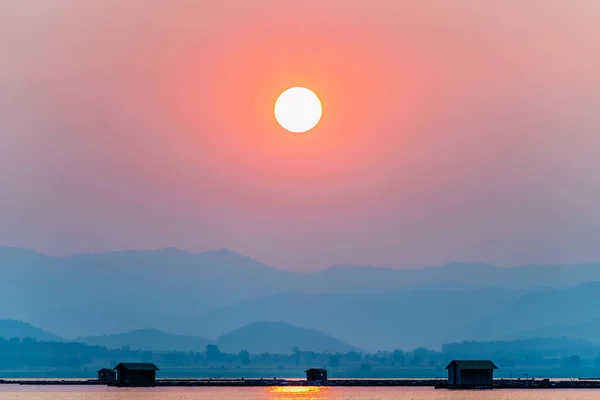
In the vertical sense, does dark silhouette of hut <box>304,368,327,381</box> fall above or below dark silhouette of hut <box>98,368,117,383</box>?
above

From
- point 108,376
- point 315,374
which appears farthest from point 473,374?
point 108,376

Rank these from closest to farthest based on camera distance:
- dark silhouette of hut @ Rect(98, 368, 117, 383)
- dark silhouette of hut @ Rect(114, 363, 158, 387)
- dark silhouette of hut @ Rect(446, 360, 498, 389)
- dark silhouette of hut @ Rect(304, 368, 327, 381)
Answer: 1. dark silhouette of hut @ Rect(446, 360, 498, 389)
2. dark silhouette of hut @ Rect(114, 363, 158, 387)
3. dark silhouette of hut @ Rect(304, 368, 327, 381)
4. dark silhouette of hut @ Rect(98, 368, 117, 383)

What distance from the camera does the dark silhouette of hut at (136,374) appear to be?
154375mm

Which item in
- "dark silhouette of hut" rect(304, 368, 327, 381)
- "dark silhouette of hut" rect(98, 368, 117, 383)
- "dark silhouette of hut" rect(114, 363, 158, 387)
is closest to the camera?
"dark silhouette of hut" rect(114, 363, 158, 387)

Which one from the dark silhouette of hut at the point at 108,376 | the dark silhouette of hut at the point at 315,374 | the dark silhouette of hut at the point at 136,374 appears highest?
the dark silhouette of hut at the point at 315,374

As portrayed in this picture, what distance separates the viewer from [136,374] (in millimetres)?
155625

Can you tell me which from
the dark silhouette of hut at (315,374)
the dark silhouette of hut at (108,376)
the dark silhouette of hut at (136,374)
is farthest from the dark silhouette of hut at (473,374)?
the dark silhouette of hut at (108,376)

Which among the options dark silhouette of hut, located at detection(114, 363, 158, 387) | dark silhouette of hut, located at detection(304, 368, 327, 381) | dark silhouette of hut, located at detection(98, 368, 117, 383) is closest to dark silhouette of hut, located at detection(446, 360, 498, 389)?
dark silhouette of hut, located at detection(304, 368, 327, 381)

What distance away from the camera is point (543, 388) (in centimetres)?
17400

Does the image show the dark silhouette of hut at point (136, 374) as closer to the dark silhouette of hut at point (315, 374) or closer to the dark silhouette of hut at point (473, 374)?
the dark silhouette of hut at point (315, 374)

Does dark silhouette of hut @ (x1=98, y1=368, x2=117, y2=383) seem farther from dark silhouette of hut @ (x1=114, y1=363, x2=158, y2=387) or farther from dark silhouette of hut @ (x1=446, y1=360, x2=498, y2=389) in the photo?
dark silhouette of hut @ (x1=446, y1=360, x2=498, y2=389)

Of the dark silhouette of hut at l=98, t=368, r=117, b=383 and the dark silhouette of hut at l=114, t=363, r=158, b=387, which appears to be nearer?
the dark silhouette of hut at l=114, t=363, r=158, b=387

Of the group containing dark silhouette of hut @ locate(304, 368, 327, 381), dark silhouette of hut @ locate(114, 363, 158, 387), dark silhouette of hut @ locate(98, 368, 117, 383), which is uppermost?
dark silhouette of hut @ locate(304, 368, 327, 381)

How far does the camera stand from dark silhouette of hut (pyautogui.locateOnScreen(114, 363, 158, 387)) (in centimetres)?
15438
